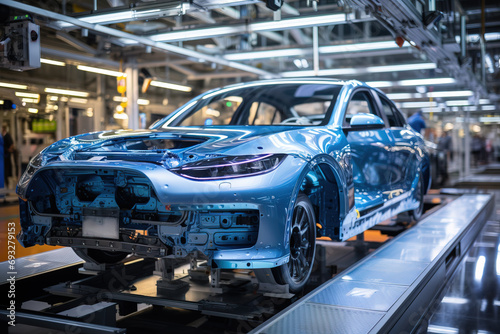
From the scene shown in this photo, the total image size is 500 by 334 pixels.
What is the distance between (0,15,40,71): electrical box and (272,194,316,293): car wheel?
242cm

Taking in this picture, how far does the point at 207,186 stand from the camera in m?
2.64

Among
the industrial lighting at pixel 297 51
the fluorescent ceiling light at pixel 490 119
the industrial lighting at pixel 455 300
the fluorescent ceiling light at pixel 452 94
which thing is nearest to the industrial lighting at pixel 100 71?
the industrial lighting at pixel 297 51

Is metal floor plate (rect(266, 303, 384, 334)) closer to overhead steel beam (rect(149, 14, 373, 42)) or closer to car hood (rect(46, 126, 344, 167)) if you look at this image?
car hood (rect(46, 126, 344, 167))

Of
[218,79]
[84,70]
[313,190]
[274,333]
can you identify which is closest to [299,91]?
[313,190]

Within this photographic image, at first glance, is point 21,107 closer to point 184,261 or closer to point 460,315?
point 184,261

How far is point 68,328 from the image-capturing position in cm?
244

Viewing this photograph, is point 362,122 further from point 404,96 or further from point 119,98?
point 404,96

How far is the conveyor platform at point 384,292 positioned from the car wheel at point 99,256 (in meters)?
1.79

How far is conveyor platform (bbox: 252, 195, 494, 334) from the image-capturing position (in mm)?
2469

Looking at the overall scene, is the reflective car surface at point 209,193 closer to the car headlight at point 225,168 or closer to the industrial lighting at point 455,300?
the car headlight at point 225,168

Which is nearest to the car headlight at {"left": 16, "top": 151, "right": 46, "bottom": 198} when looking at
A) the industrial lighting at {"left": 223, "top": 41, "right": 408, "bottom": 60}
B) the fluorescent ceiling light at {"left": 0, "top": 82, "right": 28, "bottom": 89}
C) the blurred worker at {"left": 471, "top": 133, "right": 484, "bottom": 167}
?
the fluorescent ceiling light at {"left": 0, "top": 82, "right": 28, "bottom": 89}

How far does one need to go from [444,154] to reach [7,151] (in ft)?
41.0

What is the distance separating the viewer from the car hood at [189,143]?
9.23ft

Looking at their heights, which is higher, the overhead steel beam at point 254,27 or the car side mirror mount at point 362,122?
the overhead steel beam at point 254,27
